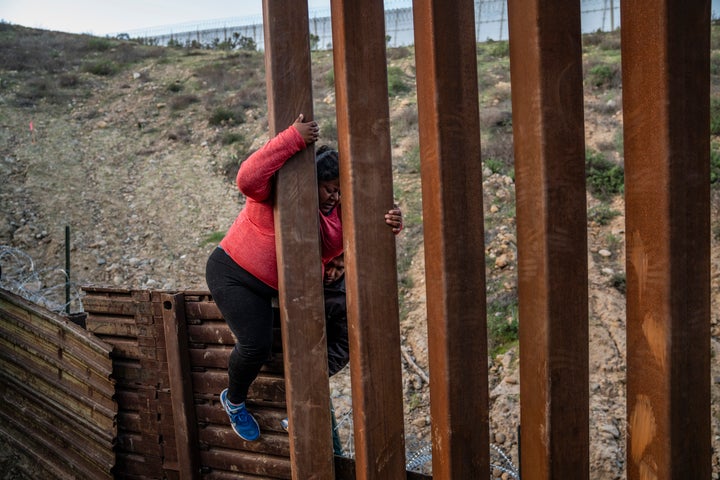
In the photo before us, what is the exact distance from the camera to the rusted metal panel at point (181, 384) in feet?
9.29

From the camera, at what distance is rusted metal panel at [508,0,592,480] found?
1.55 meters

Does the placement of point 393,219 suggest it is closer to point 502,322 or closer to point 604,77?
point 502,322

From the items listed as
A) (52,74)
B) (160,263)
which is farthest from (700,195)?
(52,74)

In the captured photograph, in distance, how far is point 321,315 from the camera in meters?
2.06

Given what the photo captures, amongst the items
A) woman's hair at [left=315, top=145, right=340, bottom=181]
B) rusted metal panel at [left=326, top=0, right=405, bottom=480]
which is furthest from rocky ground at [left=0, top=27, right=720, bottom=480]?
woman's hair at [left=315, top=145, right=340, bottom=181]

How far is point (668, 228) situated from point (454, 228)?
58 centimetres

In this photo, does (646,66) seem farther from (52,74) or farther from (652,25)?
(52,74)

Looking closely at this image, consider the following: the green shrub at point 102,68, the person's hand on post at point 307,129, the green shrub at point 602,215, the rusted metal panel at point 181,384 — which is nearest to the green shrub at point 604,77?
the green shrub at point 602,215

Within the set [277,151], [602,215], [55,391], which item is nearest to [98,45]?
[602,215]

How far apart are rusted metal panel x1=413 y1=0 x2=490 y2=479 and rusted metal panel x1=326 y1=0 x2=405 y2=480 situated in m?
0.17

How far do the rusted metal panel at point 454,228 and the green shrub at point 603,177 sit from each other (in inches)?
273

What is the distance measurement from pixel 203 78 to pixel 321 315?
16941 millimetres

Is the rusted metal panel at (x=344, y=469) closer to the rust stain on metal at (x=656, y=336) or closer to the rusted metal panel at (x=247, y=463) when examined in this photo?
the rusted metal panel at (x=247, y=463)

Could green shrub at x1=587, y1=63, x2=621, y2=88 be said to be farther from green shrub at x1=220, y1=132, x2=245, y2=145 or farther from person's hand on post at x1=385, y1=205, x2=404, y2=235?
person's hand on post at x1=385, y1=205, x2=404, y2=235
